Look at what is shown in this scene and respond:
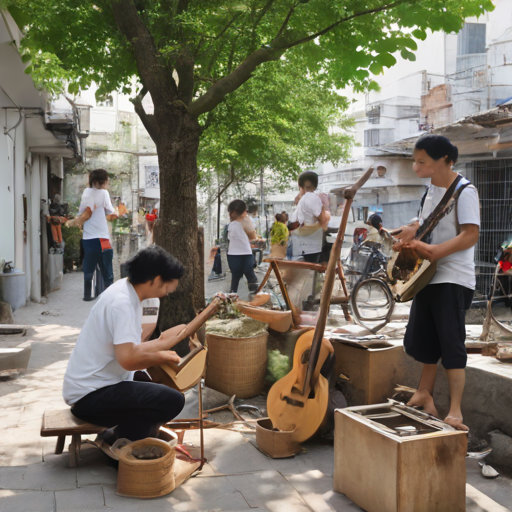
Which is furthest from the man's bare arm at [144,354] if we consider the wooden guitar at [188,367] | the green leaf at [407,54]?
the green leaf at [407,54]

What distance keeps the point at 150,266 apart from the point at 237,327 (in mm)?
2420

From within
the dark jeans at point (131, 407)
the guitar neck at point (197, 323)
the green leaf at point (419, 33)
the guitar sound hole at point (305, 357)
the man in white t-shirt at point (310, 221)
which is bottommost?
the dark jeans at point (131, 407)

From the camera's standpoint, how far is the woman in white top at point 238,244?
9.89m

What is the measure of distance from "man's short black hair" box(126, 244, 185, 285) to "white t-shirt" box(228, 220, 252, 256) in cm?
593

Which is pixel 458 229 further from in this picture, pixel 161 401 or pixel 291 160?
pixel 291 160

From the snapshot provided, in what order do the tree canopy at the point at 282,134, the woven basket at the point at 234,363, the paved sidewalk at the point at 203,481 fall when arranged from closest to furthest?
1. the paved sidewalk at the point at 203,481
2. the woven basket at the point at 234,363
3. the tree canopy at the point at 282,134

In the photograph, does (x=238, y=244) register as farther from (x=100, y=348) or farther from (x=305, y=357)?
(x=100, y=348)

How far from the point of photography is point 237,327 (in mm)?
6188

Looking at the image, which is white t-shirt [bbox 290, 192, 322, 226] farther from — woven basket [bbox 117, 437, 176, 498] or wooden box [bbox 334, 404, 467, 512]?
woven basket [bbox 117, 437, 176, 498]

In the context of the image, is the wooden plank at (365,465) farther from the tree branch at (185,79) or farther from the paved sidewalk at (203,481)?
the tree branch at (185,79)

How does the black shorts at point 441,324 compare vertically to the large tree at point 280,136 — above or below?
below

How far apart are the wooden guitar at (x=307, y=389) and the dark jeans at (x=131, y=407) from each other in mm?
1079

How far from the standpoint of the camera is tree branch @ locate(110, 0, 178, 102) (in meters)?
7.37

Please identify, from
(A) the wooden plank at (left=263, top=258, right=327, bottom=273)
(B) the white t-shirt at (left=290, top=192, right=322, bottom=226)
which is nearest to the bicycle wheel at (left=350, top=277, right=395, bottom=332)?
(B) the white t-shirt at (left=290, top=192, right=322, bottom=226)
